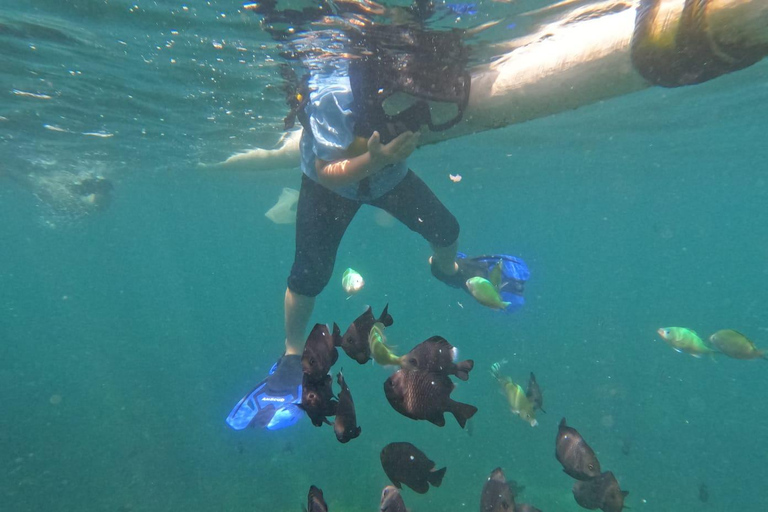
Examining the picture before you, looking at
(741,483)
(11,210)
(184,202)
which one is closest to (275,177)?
(184,202)

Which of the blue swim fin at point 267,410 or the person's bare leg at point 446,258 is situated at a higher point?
the person's bare leg at point 446,258

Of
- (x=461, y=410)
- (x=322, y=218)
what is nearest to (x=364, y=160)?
(x=322, y=218)

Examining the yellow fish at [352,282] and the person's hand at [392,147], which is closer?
the person's hand at [392,147]

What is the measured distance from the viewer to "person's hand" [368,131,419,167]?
13.9 feet

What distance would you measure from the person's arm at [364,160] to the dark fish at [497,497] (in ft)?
10.2

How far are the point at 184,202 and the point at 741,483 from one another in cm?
4717

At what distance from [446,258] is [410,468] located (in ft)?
16.8

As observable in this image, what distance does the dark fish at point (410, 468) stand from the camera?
2891 mm

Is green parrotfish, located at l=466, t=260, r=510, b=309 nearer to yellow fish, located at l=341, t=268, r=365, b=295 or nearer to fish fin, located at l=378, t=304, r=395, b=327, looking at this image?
yellow fish, located at l=341, t=268, r=365, b=295

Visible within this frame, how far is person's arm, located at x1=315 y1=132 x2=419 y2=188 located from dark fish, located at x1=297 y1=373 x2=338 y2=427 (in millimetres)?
2429

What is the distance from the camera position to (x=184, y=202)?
45281 mm

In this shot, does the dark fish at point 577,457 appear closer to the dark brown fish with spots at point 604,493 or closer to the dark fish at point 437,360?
the dark brown fish with spots at point 604,493

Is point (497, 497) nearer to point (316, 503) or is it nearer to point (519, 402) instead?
point (316, 503)

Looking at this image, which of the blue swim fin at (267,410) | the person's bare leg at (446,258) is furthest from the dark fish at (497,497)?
the person's bare leg at (446,258)
